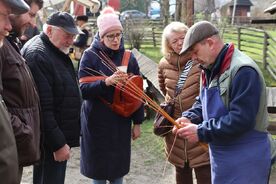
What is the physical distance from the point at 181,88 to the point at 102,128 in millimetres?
736

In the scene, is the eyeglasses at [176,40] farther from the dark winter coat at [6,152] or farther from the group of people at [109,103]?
the dark winter coat at [6,152]

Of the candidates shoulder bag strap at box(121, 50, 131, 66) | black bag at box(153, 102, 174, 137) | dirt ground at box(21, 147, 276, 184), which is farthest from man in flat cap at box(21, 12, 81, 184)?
dirt ground at box(21, 147, 276, 184)

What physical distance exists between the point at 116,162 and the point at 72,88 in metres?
0.79

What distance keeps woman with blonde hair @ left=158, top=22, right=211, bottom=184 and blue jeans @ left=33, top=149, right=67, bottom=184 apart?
94 centimetres

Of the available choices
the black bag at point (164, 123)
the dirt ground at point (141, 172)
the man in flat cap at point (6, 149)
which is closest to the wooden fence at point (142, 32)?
the dirt ground at point (141, 172)

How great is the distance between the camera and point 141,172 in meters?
5.37

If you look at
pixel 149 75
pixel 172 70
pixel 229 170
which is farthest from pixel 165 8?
pixel 229 170

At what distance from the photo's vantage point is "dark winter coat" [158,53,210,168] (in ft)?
11.7

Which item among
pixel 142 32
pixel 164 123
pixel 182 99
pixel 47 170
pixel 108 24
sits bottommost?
pixel 142 32

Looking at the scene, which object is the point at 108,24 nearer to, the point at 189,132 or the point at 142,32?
the point at 189,132

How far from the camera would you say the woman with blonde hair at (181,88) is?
3.58m

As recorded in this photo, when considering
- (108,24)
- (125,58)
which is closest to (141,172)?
(125,58)

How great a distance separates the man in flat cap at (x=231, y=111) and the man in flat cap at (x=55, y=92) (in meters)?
0.91

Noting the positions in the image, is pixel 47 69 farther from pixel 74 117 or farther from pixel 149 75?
pixel 149 75
